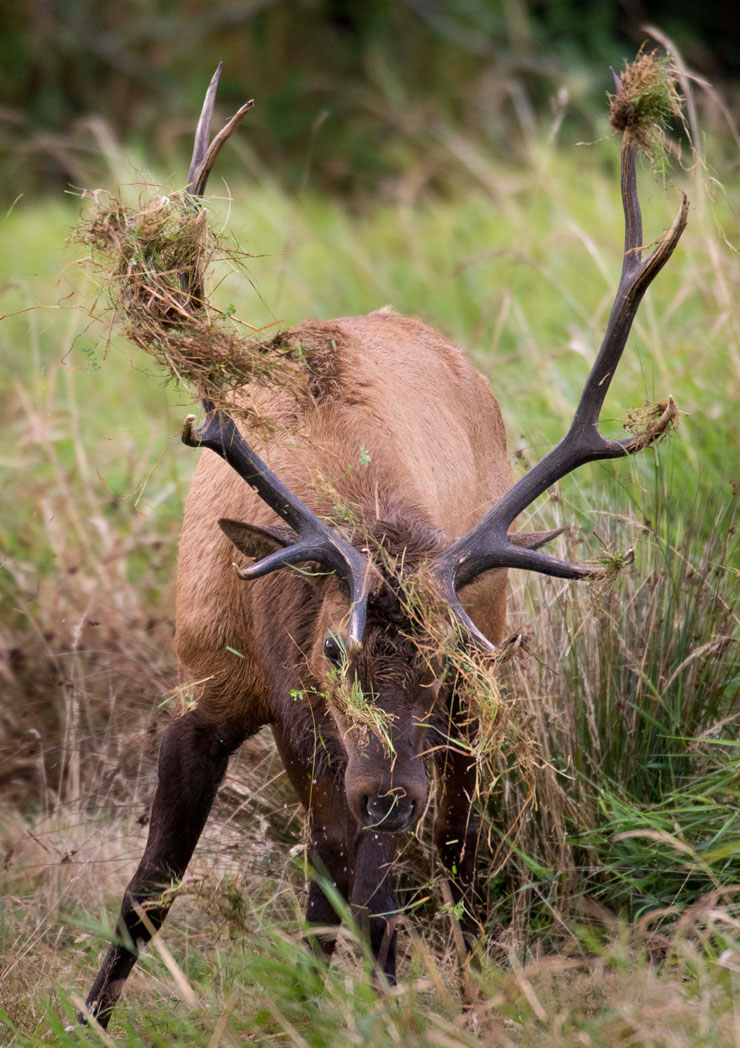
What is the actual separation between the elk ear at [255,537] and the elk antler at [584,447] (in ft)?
1.32

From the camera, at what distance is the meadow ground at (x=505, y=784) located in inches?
117

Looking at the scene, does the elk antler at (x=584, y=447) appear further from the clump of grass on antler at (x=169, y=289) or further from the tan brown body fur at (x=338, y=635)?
the clump of grass on antler at (x=169, y=289)

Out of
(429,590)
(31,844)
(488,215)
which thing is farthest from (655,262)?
(488,215)

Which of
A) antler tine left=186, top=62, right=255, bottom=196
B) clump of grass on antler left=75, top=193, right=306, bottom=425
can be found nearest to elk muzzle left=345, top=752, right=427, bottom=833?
clump of grass on antler left=75, top=193, right=306, bottom=425

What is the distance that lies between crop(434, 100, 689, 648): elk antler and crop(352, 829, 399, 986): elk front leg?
2.63 feet

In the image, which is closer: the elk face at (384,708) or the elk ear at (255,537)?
the elk face at (384,708)

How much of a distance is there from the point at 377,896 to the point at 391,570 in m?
0.99

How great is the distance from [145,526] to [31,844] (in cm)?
169

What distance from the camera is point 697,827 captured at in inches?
145

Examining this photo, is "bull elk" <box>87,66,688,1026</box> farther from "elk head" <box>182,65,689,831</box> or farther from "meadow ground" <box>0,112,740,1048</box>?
"meadow ground" <box>0,112,740,1048</box>

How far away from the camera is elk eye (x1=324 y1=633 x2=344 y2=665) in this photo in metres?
3.06

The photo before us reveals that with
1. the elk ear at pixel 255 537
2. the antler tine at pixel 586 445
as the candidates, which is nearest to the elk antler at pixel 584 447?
the antler tine at pixel 586 445

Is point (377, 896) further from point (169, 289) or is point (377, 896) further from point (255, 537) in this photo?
point (169, 289)

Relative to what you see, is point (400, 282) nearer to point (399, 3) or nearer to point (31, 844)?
point (31, 844)
